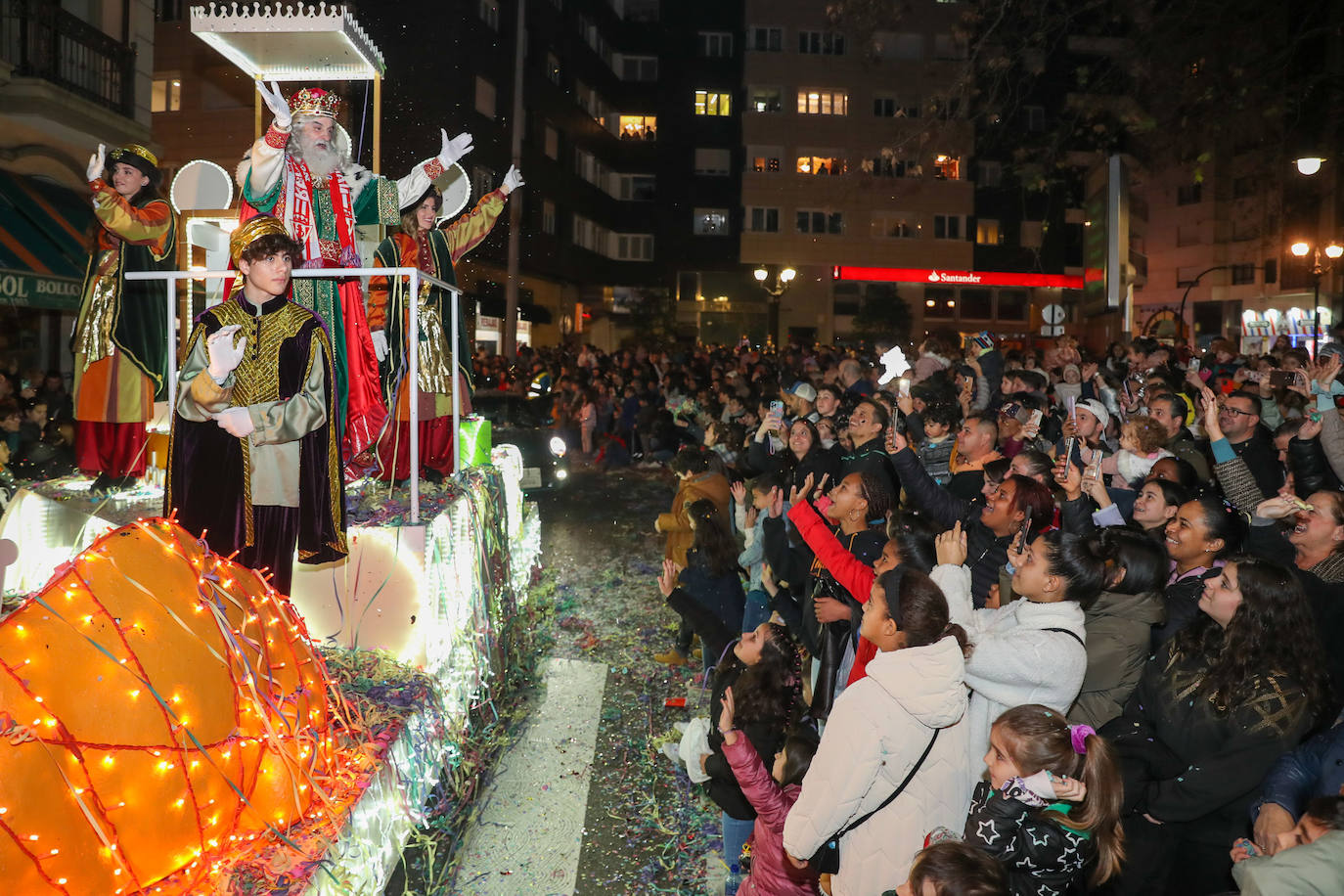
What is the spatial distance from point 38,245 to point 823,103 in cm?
3317

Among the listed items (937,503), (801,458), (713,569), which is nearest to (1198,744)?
(937,503)

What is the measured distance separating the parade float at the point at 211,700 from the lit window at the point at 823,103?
124 feet

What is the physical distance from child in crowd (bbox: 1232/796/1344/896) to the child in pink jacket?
5.53 ft

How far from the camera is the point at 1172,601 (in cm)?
405

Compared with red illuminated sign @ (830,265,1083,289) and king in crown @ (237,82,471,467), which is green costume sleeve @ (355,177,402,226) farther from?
red illuminated sign @ (830,265,1083,289)

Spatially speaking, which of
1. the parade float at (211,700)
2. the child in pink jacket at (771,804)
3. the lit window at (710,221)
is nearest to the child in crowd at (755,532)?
the parade float at (211,700)

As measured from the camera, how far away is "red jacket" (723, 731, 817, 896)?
Result: 3787 mm

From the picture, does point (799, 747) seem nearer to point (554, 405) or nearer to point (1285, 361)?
point (1285, 361)

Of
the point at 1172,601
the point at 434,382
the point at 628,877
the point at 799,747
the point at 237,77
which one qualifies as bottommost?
the point at 628,877

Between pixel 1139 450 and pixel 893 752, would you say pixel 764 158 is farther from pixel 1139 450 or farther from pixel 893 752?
pixel 893 752

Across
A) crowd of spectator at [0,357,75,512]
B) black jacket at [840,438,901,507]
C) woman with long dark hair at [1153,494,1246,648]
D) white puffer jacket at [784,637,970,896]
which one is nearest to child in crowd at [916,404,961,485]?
black jacket at [840,438,901,507]

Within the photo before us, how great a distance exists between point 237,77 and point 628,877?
22.6m

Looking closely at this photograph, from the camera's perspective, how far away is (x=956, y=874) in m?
2.57

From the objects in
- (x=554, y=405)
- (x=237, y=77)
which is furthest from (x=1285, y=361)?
(x=237, y=77)
